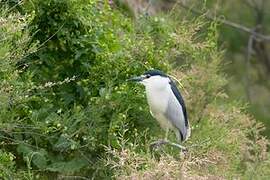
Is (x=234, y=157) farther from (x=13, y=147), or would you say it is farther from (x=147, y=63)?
(x=13, y=147)

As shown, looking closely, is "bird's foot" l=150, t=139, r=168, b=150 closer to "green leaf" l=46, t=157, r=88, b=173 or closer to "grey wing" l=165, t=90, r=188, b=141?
"grey wing" l=165, t=90, r=188, b=141

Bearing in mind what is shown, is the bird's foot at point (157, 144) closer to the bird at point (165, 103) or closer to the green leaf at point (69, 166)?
the bird at point (165, 103)

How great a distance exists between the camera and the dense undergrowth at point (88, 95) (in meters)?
4.48

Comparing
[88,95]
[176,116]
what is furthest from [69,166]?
[176,116]

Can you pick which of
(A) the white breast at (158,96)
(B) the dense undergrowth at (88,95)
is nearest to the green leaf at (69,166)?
(B) the dense undergrowth at (88,95)

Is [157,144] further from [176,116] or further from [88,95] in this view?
[88,95]

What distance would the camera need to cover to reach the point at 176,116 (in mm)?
5270

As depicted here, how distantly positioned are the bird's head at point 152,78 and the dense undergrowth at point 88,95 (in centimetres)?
9

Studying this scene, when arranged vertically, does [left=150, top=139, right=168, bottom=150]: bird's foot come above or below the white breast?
below

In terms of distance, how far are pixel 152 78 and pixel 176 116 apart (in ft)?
1.39

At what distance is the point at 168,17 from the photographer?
5.80m

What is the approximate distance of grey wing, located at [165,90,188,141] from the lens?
5184 mm

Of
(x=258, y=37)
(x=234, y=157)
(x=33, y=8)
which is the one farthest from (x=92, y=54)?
(x=258, y=37)

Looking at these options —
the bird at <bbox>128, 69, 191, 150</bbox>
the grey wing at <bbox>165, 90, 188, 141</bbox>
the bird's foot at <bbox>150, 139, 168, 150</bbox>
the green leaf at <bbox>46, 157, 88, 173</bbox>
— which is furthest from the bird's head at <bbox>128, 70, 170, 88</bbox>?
the green leaf at <bbox>46, 157, 88, 173</bbox>
